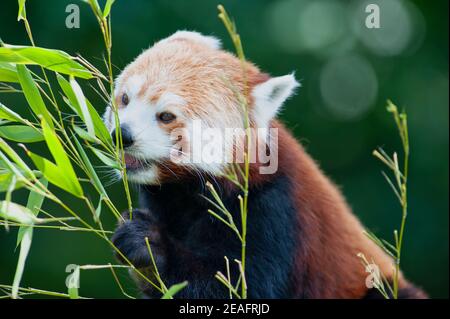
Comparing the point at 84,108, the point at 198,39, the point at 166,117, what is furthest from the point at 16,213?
the point at 198,39

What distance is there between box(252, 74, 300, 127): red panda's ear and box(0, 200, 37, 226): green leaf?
3.50ft

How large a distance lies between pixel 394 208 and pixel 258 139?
2903mm

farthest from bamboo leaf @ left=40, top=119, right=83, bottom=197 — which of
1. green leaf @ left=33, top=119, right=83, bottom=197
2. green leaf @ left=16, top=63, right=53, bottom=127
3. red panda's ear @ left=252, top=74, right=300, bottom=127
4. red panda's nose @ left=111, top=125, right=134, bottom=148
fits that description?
red panda's ear @ left=252, top=74, right=300, bottom=127

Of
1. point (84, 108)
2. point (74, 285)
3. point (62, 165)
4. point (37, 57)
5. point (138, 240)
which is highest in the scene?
point (37, 57)

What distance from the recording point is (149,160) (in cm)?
213

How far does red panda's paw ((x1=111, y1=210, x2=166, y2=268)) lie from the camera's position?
208 centimetres

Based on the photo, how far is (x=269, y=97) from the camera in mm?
2365

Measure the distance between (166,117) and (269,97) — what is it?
40cm

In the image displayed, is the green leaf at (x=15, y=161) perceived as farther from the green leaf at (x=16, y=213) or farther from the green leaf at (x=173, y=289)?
A: the green leaf at (x=173, y=289)

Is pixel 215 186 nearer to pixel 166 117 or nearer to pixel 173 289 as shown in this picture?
pixel 166 117

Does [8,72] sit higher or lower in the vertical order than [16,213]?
higher

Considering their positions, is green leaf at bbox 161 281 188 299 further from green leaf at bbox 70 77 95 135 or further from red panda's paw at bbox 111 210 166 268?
red panda's paw at bbox 111 210 166 268
